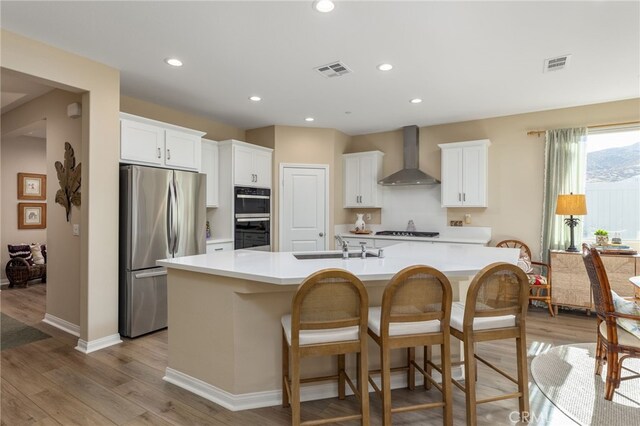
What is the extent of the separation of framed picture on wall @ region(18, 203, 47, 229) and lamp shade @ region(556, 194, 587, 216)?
853 centimetres

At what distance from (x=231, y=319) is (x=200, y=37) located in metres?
2.25

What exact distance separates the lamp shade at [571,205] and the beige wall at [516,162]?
56 centimetres

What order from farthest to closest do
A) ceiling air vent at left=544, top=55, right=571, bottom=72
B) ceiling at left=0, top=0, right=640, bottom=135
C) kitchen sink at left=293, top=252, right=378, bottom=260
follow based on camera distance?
ceiling air vent at left=544, top=55, right=571, bottom=72, kitchen sink at left=293, top=252, right=378, bottom=260, ceiling at left=0, top=0, right=640, bottom=135

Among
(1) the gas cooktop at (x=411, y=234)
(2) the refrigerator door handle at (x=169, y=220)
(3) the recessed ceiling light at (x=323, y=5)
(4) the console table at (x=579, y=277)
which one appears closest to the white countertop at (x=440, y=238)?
(1) the gas cooktop at (x=411, y=234)

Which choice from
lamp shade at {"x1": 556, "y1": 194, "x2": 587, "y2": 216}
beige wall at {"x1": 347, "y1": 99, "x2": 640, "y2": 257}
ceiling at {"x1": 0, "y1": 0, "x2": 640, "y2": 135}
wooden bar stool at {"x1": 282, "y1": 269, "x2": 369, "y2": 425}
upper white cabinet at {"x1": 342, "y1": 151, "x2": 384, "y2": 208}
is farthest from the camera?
upper white cabinet at {"x1": 342, "y1": 151, "x2": 384, "y2": 208}

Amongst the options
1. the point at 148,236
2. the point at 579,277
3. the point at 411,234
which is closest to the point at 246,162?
the point at 148,236

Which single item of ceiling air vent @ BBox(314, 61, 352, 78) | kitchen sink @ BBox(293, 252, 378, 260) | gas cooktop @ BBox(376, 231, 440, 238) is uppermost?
ceiling air vent @ BBox(314, 61, 352, 78)

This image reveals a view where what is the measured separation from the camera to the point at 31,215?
629cm

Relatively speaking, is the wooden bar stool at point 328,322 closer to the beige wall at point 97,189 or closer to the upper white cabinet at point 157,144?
the beige wall at point 97,189

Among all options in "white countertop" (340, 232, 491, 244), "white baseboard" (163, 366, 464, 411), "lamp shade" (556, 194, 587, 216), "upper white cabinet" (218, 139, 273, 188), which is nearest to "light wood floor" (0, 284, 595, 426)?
"white baseboard" (163, 366, 464, 411)

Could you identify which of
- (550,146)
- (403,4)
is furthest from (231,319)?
(550,146)

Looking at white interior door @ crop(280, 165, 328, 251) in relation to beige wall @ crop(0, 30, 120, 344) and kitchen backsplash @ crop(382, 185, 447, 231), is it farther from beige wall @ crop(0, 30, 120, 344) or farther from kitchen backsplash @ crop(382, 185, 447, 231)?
beige wall @ crop(0, 30, 120, 344)

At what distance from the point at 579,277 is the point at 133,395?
4913mm

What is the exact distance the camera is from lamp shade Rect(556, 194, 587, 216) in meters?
4.11
